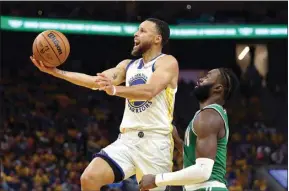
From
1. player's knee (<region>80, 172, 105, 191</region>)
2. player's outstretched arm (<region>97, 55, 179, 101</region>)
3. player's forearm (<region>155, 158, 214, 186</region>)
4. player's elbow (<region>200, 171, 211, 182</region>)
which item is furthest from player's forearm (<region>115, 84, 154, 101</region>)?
player's elbow (<region>200, 171, 211, 182</region>)

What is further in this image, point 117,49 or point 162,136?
point 117,49

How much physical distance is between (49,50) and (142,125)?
0.98 meters

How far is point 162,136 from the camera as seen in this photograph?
503 centimetres

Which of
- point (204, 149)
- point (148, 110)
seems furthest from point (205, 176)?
point (148, 110)

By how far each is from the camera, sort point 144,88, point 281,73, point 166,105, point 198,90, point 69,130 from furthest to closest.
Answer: point 281,73 < point 69,130 < point 166,105 < point 144,88 < point 198,90

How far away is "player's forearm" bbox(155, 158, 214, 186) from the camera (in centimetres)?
402

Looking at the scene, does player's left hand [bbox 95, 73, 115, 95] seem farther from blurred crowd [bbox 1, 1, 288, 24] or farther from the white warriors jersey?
blurred crowd [bbox 1, 1, 288, 24]

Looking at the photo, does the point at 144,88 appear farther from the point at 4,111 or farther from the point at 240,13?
the point at 240,13

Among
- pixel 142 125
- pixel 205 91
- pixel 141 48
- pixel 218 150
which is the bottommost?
pixel 218 150

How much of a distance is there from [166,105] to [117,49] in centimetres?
1380

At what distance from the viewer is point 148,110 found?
5023 millimetres

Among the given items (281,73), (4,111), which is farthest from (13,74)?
(281,73)

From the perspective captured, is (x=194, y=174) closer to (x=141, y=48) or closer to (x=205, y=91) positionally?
(x=205, y=91)

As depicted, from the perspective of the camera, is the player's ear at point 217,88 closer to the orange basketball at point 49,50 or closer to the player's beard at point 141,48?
the player's beard at point 141,48
